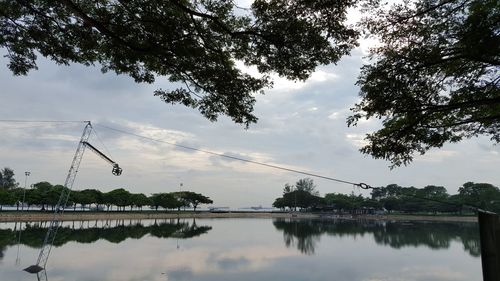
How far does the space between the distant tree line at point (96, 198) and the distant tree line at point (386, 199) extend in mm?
31137

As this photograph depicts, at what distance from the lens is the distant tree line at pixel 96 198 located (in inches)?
2835

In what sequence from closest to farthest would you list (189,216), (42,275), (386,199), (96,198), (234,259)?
(42,275) → (234,259) → (96,198) → (189,216) → (386,199)

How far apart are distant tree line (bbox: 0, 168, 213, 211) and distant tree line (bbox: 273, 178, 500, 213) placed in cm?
3114

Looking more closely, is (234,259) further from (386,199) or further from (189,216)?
(386,199)

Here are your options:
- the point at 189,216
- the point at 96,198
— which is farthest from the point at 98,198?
the point at 189,216

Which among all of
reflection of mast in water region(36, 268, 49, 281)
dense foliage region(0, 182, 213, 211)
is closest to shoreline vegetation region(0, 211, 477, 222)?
dense foliage region(0, 182, 213, 211)

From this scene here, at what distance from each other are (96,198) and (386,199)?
77.6 metres

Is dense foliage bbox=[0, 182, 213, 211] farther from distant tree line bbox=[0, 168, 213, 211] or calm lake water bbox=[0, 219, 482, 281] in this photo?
calm lake water bbox=[0, 219, 482, 281]

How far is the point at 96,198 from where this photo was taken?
84.7 meters

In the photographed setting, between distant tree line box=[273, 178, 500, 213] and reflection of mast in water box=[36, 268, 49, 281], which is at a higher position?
distant tree line box=[273, 178, 500, 213]

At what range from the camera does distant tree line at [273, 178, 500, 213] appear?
98.5 m

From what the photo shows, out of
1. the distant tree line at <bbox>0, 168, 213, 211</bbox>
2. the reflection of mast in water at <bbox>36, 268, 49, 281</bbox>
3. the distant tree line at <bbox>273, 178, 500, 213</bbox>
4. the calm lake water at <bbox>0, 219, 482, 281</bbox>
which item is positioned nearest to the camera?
the reflection of mast in water at <bbox>36, 268, 49, 281</bbox>

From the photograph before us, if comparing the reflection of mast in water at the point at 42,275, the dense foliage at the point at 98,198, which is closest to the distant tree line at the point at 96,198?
the dense foliage at the point at 98,198

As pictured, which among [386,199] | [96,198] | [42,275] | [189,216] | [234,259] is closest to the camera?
[42,275]
